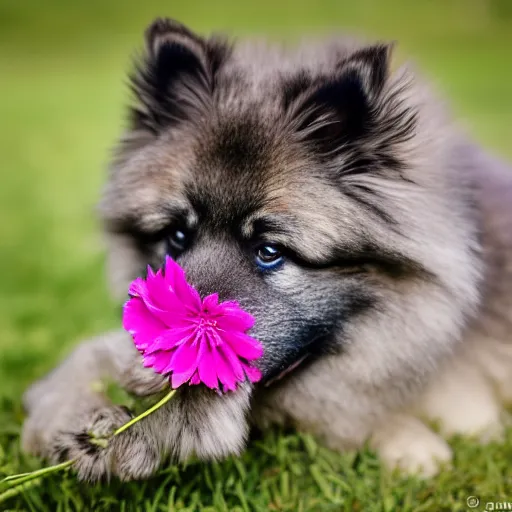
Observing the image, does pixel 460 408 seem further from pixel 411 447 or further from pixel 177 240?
pixel 177 240

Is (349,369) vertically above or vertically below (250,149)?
below

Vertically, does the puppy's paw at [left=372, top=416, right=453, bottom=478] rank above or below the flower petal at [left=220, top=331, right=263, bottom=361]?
below

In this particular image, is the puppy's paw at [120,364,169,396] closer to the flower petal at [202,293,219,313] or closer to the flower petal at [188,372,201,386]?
the flower petal at [188,372,201,386]

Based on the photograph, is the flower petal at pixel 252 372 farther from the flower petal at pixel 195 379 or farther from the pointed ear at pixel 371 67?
the pointed ear at pixel 371 67

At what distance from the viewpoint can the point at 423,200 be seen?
2.56 meters

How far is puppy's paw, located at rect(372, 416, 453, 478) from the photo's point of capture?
8.79 feet

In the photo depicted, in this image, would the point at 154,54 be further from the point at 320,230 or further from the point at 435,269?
the point at 435,269

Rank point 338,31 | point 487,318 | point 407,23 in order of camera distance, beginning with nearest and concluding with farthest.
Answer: point 487,318, point 338,31, point 407,23

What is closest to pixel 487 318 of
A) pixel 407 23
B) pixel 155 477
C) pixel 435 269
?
pixel 435 269

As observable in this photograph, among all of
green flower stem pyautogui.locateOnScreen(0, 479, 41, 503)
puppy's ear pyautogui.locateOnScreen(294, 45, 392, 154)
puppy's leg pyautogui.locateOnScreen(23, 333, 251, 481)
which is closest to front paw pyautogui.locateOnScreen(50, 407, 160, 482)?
puppy's leg pyautogui.locateOnScreen(23, 333, 251, 481)

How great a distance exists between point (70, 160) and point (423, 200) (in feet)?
20.8

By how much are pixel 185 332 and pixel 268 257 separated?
0.50 metres

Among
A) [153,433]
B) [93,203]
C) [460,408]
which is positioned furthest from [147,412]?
[93,203]

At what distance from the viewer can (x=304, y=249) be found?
2.38m
